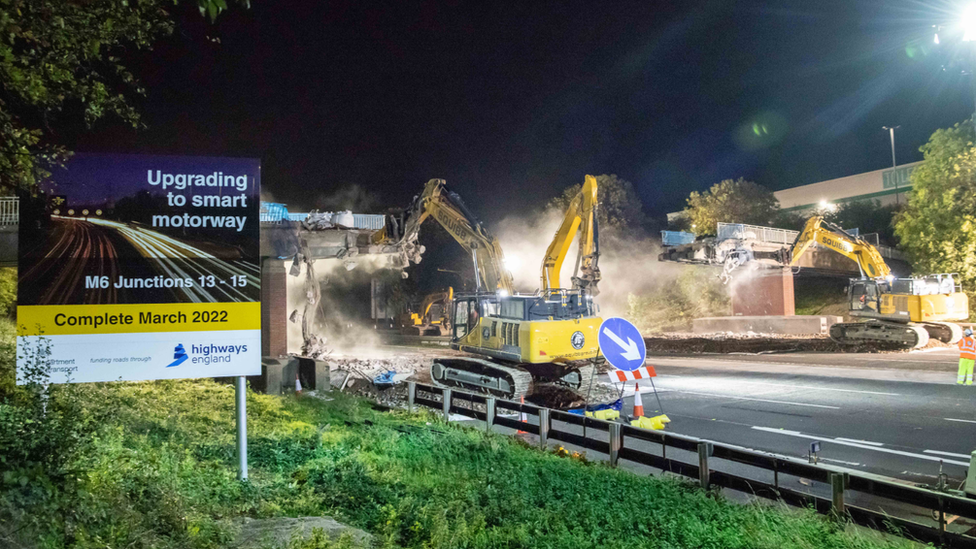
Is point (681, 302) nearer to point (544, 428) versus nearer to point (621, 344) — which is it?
point (621, 344)

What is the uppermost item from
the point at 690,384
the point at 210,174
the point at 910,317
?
the point at 210,174

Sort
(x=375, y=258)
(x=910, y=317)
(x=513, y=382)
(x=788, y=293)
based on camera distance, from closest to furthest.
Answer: (x=513, y=382)
(x=375, y=258)
(x=910, y=317)
(x=788, y=293)

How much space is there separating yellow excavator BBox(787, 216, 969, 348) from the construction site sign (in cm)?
2593

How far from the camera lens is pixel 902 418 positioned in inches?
459

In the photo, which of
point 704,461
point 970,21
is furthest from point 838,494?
point 970,21

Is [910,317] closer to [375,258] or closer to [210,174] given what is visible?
[375,258]

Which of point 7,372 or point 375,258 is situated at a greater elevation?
point 375,258

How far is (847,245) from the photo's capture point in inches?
1047

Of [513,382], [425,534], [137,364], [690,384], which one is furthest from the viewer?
[690,384]

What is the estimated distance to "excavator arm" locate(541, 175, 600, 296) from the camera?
1697cm

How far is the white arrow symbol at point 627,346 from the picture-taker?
9.17 metres

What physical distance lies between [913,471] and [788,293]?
2994 centimetres

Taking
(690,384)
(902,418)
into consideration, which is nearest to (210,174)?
(902,418)

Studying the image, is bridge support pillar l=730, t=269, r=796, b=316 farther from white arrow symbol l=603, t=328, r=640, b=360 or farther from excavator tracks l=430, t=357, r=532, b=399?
white arrow symbol l=603, t=328, r=640, b=360
